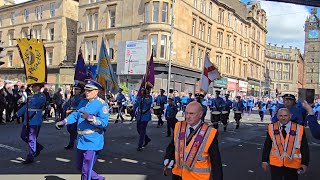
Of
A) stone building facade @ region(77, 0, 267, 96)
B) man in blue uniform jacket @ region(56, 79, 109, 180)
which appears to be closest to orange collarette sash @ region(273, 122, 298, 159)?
man in blue uniform jacket @ region(56, 79, 109, 180)

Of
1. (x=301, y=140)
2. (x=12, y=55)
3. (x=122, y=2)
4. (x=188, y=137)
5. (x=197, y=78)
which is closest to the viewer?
(x=188, y=137)

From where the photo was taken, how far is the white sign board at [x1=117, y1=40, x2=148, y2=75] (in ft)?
105

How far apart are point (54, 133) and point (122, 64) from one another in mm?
20848

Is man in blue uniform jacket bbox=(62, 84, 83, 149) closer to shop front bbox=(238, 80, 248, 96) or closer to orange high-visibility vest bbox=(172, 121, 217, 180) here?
orange high-visibility vest bbox=(172, 121, 217, 180)

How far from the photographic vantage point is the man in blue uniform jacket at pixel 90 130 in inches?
215

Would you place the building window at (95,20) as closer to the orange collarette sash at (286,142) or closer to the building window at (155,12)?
the building window at (155,12)

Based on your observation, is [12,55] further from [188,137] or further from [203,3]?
[188,137]

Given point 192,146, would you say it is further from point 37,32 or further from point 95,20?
point 37,32

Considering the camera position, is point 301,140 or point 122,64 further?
point 122,64

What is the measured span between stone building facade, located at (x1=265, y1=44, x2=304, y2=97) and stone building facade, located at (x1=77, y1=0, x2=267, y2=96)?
211 ft

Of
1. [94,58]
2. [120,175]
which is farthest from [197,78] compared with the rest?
[120,175]

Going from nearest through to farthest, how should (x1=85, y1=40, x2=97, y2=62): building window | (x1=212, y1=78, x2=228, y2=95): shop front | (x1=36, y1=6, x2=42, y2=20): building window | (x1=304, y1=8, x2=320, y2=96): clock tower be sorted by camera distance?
(x1=85, y1=40, x2=97, y2=62): building window < (x1=36, y1=6, x2=42, y2=20): building window < (x1=212, y1=78, x2=228, y2=95): shop front < (x1=304, y1=8, x2=320, y2=96): clock tower

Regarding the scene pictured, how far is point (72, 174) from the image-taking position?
704 centimetres

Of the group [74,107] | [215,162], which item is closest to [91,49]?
[74,107]
